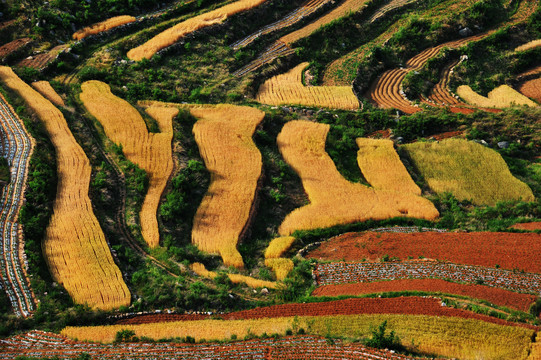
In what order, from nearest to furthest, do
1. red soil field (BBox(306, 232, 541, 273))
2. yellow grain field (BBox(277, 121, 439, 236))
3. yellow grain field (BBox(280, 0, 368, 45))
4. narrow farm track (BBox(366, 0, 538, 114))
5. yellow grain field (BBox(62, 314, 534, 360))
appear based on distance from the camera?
yellow grain field (BBox(62, 314, 534, 360)) < red soil field (BBox(306, 232, 541, 273)) < yellow grain field (BBox(277, 121, 439, 236)) < narrow farm track (BBox(366, 0, 538, 114)) < yellow grain field (BBox(280, 0, 368, 45))

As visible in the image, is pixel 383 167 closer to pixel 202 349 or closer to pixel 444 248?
pixel 444 248

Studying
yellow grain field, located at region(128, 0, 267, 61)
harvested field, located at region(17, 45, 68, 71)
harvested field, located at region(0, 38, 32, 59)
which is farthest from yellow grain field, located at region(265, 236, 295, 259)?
harvested field, located at region(0, 38, 32, 59)

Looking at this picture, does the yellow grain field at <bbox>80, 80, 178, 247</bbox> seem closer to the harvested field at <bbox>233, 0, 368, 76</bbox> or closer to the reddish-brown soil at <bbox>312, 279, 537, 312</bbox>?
the reddish-brown soil at <bbox>312, 279, 537, 312</bbox>

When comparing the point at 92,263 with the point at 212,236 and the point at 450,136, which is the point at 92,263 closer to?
the point at 212,236

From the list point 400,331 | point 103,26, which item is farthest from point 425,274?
point 103,26

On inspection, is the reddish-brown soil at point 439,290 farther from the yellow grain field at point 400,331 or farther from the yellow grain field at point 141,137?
the yellow grain field at point 141,137

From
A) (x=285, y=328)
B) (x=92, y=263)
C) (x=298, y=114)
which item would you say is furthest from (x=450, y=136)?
(x=92, y=263)

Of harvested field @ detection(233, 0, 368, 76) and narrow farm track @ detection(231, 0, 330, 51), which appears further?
narrow farm track @ detection(231, 0, 330, 51)

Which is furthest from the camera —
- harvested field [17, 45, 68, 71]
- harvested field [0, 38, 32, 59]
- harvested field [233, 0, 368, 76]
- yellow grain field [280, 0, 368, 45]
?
yellow grain field [280, 0, 368, 45]
